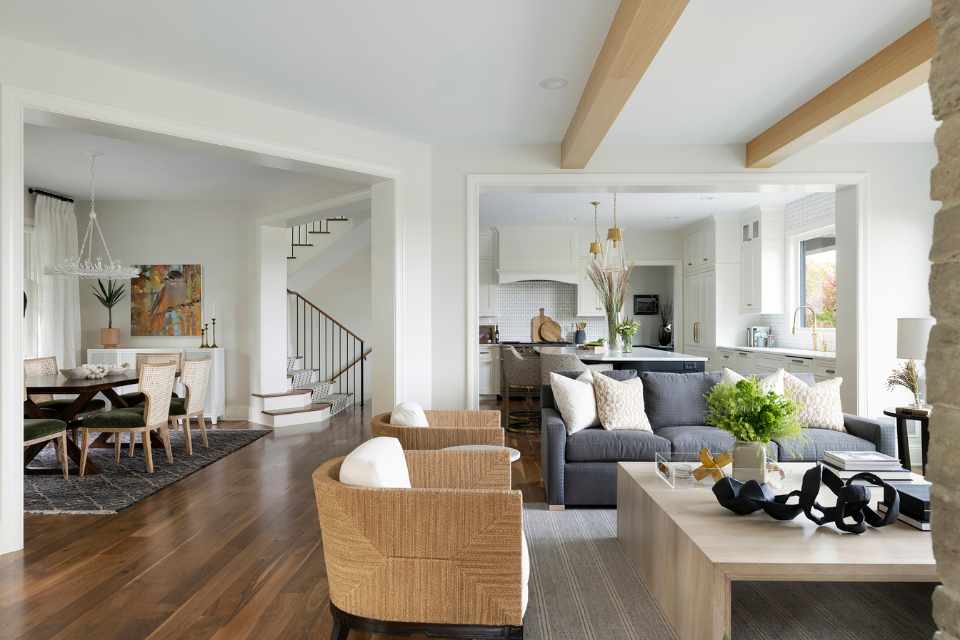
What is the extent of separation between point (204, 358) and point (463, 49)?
18.0 ft

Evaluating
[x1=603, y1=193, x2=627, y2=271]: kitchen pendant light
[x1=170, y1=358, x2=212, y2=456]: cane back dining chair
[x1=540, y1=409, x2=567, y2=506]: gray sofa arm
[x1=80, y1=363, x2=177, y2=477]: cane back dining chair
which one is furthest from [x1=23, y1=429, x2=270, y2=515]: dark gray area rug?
[x1=603, y1=193, x2=627, y2=271]: kitchen pendant light

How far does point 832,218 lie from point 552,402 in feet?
14.5

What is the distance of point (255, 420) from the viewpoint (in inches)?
290

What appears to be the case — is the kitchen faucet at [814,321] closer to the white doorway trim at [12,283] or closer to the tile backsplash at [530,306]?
the tile backsplash at [530,306]

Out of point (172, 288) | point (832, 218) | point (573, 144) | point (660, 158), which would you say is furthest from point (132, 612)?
point (832, 218)

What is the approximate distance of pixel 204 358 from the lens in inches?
291

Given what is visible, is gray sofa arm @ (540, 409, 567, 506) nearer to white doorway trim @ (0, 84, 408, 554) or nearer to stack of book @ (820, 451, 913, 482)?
stack of book @ (820, 451, 913, 482)

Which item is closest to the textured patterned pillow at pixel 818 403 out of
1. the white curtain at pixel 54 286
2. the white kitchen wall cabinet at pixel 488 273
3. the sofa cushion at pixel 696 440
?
the sofa cushion at pixel 696 440

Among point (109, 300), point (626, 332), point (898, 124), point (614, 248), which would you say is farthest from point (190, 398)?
point (898, 124)

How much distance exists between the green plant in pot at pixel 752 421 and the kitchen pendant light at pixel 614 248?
12.6 ft

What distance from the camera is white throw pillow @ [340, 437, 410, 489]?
2.18m

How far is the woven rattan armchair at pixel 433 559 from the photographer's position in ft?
6.81

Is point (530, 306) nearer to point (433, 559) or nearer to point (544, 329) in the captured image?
point (544, 329)

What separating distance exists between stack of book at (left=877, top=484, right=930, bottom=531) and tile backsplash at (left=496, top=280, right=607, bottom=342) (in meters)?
7.81
